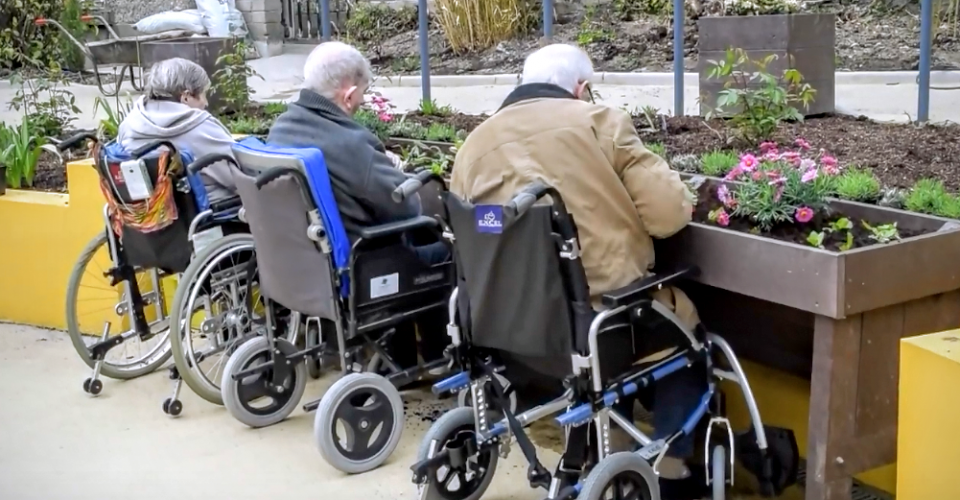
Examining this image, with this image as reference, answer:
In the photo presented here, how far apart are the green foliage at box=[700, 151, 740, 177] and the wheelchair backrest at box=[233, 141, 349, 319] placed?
1.32m

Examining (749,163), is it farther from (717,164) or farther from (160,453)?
(160,453)

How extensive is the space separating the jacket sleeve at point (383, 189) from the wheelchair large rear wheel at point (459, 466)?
29.9 inches

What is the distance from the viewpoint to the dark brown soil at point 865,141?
4.23 metres

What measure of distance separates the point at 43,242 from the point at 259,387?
1954mm

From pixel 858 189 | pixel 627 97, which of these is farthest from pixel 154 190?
pixel 627 97

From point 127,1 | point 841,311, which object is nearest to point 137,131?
point 841,311

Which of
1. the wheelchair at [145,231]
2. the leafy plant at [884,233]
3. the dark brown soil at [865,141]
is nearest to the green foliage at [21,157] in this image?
the wheelchair at [145,231]

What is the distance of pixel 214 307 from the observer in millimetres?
4133

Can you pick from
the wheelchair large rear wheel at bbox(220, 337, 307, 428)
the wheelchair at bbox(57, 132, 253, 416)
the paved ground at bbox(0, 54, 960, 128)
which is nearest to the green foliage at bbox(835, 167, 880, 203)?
the wheelchair large rear wheel at bbox(220, 337, 307, 428)

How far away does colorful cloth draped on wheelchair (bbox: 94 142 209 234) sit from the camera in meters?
4.04

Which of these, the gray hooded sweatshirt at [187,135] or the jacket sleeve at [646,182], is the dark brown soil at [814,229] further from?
the gray hooded sweatshirt at [187,135]

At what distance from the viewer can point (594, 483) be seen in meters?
2.72

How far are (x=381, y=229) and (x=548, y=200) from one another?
84cm

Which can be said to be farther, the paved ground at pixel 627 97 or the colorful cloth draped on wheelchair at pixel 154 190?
the paved ground at pixel 627 97
